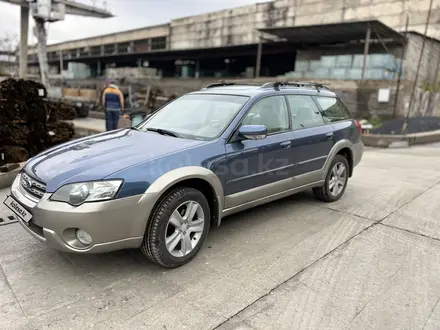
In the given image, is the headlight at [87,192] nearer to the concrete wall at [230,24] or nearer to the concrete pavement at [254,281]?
the concrete pavement at [254,281]

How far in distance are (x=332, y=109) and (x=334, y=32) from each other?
15.6 meters

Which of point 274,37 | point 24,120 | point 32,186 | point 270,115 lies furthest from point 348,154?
point 274,37

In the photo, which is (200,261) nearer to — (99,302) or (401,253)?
(99,302)

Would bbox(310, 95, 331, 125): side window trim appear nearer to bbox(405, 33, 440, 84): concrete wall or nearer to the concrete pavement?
the concrete pavement

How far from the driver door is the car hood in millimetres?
466

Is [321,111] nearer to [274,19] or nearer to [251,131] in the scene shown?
[251,131]

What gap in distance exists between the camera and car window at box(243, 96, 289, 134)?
3.90 m

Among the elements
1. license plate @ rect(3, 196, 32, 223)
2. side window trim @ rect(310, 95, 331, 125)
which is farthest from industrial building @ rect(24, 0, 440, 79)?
license plate @ rect(3, 196, 32, 223)

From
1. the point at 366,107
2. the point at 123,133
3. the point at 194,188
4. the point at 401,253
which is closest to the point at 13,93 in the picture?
the point at 123,133

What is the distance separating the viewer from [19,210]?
305 centimetres

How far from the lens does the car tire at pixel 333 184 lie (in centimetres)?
497

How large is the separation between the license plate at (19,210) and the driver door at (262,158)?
1741 millimetres

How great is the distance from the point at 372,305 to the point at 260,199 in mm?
1583

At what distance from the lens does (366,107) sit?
52.0 feet
